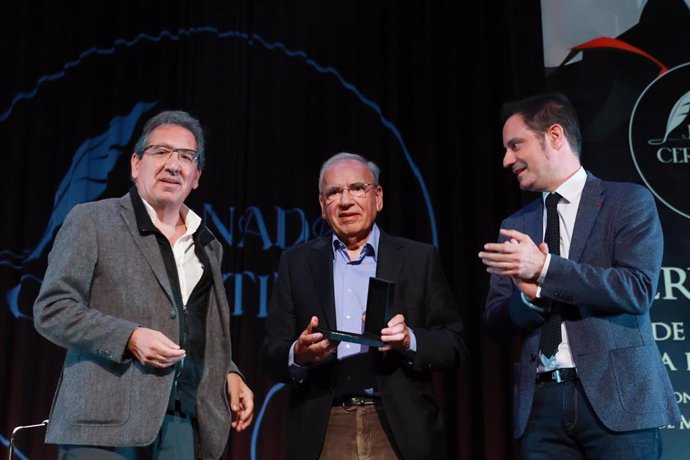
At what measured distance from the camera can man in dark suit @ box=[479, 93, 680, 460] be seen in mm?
2266

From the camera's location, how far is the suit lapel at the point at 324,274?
104 inches

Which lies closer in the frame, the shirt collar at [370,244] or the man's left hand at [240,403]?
the man's left hand at [240,403]

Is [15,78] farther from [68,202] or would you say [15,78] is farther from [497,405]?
[497,405]

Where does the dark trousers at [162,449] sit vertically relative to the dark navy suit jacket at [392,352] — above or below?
below

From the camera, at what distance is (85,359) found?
2072mm

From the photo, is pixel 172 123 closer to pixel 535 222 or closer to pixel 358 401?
pixel 358 401

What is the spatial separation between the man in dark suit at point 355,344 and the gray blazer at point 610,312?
288 mm

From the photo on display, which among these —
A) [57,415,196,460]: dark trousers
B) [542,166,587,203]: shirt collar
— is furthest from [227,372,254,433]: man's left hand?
[542,166,587,203]: shirt collar

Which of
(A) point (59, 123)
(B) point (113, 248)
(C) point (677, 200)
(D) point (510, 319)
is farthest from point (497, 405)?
(A) point (59, 123)

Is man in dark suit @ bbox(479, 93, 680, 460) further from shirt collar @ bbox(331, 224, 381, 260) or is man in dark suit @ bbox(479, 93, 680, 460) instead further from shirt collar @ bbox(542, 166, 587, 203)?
shirt collar @ bbox(331, 224, 381, 260)

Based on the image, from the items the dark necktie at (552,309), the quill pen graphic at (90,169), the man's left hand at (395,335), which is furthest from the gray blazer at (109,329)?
the quill pen graphic at (90,169)

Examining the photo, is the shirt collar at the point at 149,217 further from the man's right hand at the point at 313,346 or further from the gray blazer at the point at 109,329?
the man's right hand at the point at 313,346

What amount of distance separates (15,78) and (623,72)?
3632 mm

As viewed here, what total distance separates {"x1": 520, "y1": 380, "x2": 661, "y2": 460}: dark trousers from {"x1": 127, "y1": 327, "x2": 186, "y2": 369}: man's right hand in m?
1.18
